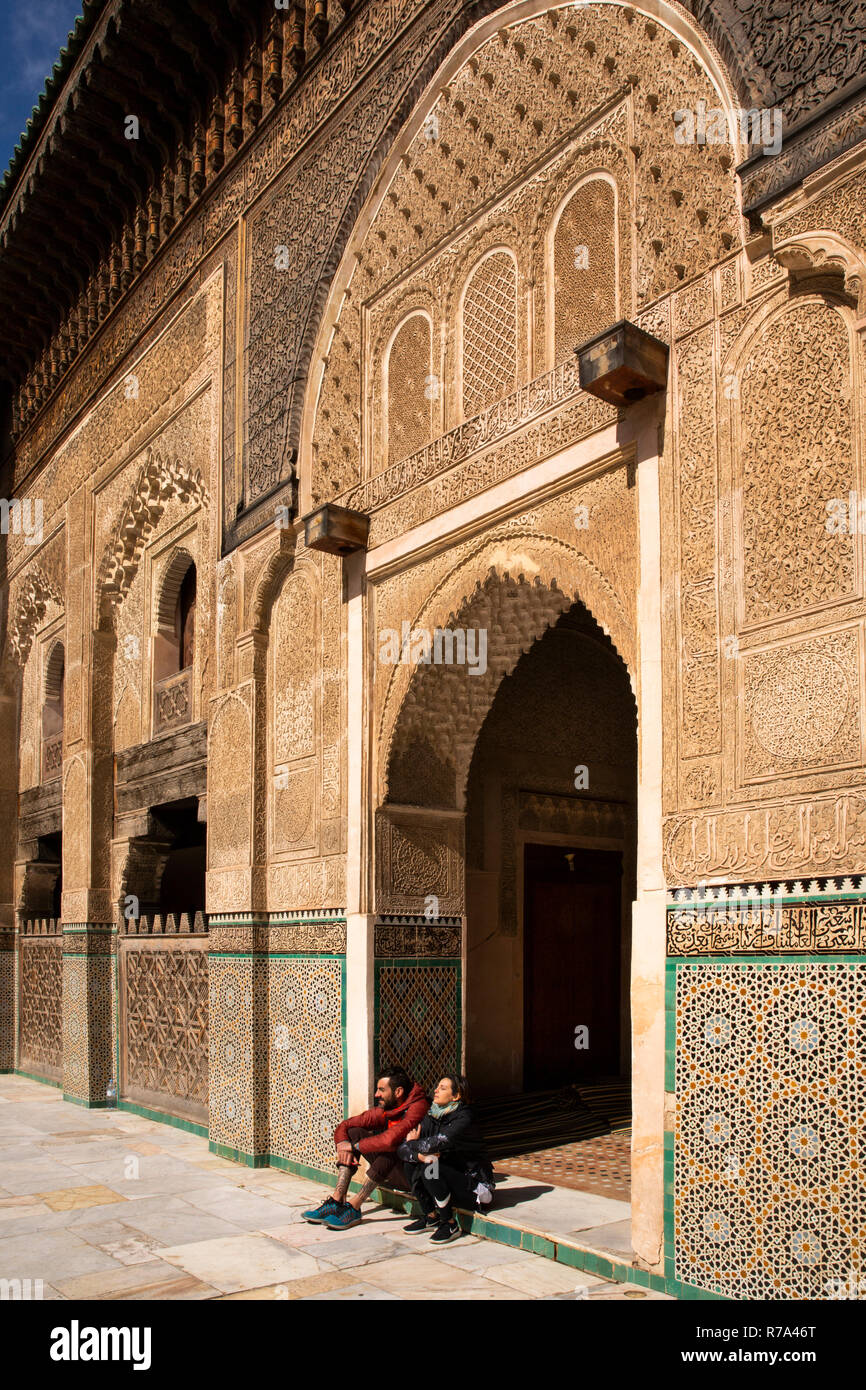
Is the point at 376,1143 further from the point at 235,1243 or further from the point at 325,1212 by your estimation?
the point at 235,1243

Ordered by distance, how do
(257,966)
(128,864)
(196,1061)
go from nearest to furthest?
(257,966) → (196,1061) → (128,864)

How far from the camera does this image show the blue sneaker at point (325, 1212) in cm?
439

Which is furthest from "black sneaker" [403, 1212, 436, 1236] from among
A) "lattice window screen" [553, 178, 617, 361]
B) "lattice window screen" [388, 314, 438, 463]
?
"lattice window screen" [553, 178, 617, 361]

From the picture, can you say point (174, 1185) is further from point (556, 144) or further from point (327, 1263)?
point (556, 144)

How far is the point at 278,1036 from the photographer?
5645 millimetres

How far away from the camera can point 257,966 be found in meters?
5.75

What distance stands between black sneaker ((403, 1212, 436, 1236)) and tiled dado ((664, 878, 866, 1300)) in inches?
47.2

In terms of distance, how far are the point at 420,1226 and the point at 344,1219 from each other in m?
0.29

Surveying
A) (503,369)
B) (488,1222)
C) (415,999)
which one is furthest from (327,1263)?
(503,369)

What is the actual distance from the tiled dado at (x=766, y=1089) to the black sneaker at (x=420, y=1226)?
120 centimetres

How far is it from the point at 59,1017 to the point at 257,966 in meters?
4.37

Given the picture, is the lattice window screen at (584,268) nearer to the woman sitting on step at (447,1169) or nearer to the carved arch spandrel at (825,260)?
the carved arch spandrel at (825,260)

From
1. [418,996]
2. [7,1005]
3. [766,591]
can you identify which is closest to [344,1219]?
[418,996]

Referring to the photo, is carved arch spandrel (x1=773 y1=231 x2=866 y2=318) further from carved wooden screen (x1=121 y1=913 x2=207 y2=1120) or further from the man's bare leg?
carved wooden screen (x1=121 y1=913 x2=207 y2=1120)
